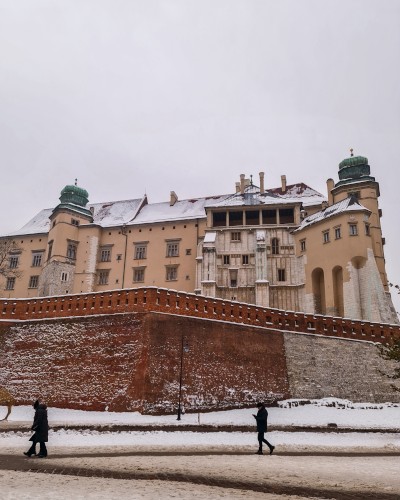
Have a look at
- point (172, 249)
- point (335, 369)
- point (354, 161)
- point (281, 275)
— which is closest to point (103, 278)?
point (172, 249)

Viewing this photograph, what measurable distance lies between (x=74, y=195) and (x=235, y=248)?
20745mm

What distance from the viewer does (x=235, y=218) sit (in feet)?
159

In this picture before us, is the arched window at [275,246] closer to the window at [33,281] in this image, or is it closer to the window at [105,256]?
the window at [105,256]

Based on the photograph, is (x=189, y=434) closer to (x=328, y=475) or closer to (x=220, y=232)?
(x=328, y=475)

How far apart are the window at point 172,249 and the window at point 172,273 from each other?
1587 millimetres

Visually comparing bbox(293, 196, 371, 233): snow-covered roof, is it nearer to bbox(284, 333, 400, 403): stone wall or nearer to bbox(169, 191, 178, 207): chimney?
bbox(284, 333, 400, 403): stone wall

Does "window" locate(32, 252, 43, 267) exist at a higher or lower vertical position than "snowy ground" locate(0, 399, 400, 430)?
higher

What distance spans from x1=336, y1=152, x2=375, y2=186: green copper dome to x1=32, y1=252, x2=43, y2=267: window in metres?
34.4

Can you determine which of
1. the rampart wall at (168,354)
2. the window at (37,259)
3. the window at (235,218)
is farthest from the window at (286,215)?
the window at (37,259)

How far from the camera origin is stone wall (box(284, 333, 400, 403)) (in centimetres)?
2744

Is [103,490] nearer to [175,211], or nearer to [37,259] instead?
[175,211]

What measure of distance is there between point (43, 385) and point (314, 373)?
626 inches

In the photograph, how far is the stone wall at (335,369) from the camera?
27.4m

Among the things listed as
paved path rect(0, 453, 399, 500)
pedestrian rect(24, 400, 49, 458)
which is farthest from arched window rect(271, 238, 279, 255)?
paved path rect(0, 453, 399, 500)
